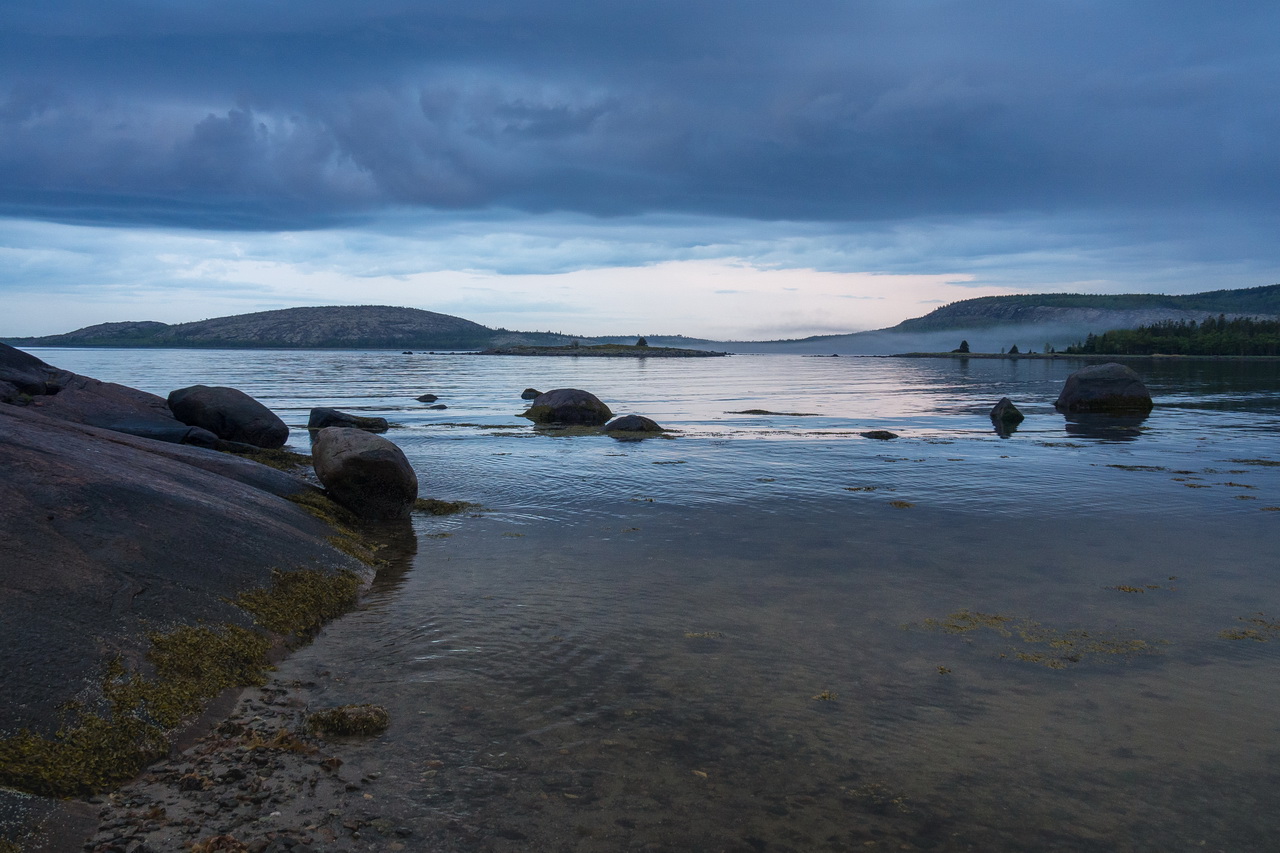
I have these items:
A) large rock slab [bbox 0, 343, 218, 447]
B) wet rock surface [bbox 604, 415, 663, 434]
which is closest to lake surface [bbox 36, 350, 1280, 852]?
large rock slab [bbox 0, 343, 218, 447]

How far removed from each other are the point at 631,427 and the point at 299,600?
20.3 meters

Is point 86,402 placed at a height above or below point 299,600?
above

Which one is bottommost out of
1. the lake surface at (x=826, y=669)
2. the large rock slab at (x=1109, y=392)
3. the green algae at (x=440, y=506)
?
the lake surface at (x=826, y=669)

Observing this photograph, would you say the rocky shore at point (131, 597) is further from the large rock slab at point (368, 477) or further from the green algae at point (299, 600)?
the large rock slab at point (368, 477)

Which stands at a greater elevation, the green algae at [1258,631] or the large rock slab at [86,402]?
the large rock slab at [86,402]

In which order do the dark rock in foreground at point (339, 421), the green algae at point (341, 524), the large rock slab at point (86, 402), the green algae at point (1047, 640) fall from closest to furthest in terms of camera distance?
the green algae at point (1047, 640), the green algae at point (341, 524), the large rock slab at point (86, 402), the dark rock in foreground at point (339, 421)

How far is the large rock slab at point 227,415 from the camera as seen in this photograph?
20.3m

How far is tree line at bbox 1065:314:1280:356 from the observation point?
149 m

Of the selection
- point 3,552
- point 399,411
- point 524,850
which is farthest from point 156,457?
point 399,411

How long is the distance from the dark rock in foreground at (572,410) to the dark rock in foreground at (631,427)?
2.56m

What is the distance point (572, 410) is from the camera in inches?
1257

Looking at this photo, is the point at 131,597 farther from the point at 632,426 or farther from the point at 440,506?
the point at 632,426

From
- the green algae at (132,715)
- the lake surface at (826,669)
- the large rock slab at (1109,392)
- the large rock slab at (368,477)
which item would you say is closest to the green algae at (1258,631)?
the lake surface at (826,669)

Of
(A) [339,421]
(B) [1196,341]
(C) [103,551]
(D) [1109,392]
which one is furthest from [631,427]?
(B) [1196,341]
